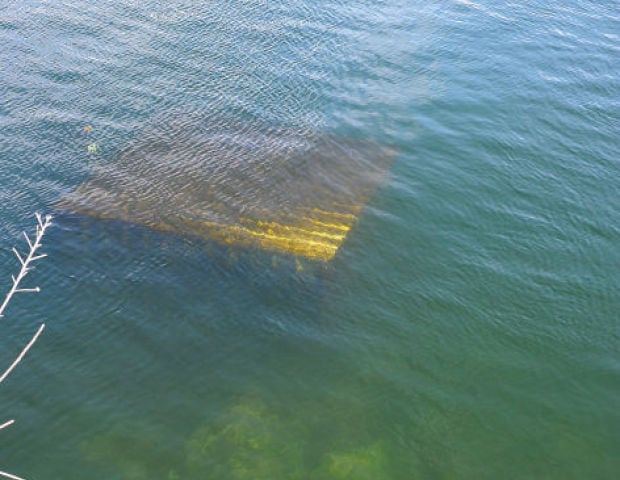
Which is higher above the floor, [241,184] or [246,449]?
[241,184]

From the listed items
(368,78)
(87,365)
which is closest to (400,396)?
(87,365)

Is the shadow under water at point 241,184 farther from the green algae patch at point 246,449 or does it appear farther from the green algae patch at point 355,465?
the green algae patch at point 355,465

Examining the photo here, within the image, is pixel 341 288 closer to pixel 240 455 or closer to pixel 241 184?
pixel 241 184

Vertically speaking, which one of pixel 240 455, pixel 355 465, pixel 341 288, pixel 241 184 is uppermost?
pixel 241 184

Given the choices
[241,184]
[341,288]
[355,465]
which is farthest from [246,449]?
[241,184]

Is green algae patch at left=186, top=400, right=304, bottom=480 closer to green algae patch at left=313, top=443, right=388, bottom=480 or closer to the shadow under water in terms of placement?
green algae patch at left=313, top=443, right=388, bottom=480

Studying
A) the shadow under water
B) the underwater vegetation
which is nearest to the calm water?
the underwater vegetation

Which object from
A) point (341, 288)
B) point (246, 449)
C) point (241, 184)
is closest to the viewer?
point (246, 449)
